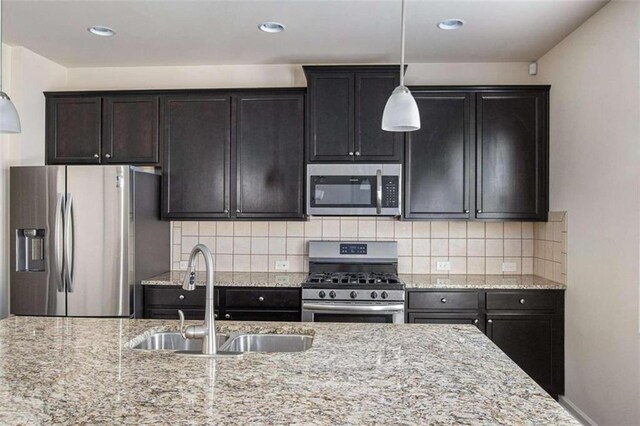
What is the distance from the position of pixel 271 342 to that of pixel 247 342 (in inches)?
4.0

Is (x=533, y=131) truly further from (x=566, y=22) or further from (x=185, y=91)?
(x=185, y=91)

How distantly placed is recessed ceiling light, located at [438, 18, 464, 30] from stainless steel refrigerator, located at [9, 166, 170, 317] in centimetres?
234

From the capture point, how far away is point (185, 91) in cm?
374

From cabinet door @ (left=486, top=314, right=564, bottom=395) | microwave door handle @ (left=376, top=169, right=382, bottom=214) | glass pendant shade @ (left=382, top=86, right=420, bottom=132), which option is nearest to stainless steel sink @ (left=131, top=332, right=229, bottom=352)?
glass pendant shade @ (left=382, top=86, right=420, bottom=132)

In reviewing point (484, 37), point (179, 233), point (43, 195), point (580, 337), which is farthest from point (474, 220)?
point (43, 195)

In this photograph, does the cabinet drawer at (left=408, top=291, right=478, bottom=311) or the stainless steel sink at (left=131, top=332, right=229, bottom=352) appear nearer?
the stainless steel sink at (left=131, top=332, right=229, bottom=352)

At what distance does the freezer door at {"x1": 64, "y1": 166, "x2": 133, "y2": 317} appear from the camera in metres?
3.33

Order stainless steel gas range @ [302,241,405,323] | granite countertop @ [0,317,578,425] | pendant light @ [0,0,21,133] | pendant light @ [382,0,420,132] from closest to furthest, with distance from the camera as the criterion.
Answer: granite countertop @ [0,317,578,425] → pendant light @ [382,0,420,132] → pendant light @ [0,0,21,133] → stainless steel gas range @ [302,241,405,323]

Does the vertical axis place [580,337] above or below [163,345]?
below

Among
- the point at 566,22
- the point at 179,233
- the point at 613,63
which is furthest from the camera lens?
the point at 179,233

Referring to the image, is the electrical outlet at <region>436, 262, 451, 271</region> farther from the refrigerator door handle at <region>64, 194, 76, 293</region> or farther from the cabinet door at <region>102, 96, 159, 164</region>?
the refrigerator door handle at <region>64, 194, 76, 293</region>

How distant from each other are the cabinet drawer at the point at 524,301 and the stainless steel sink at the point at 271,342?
1880mm

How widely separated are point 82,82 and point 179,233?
1.57 meters

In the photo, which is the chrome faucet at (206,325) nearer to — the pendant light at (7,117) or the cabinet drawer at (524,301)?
the pendant light at (7,117)
